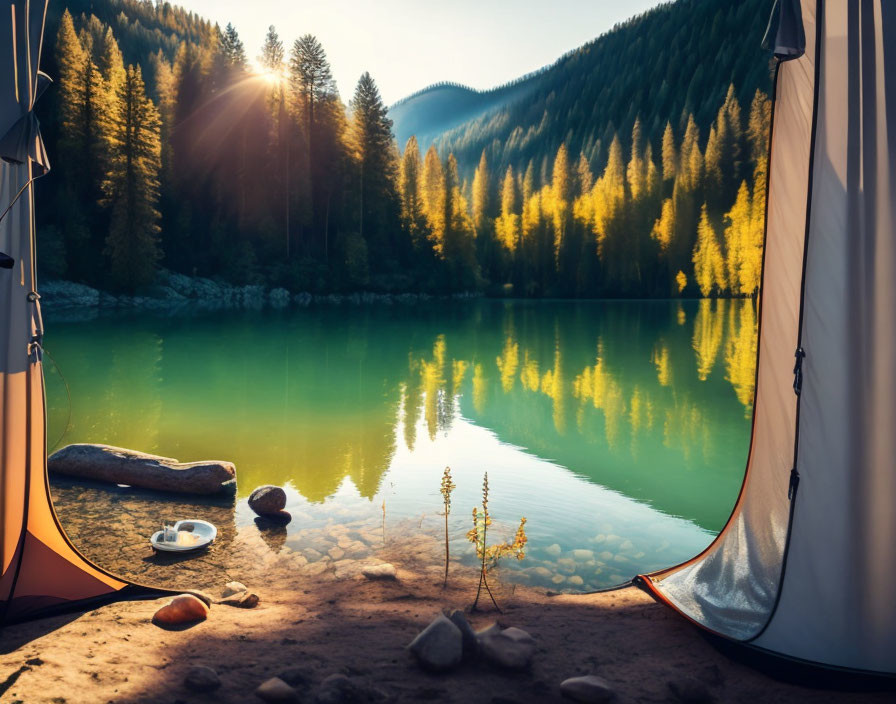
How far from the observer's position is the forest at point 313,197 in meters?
38.6

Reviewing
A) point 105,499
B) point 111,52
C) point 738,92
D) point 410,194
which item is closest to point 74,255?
point 111,52

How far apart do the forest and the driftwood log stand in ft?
111

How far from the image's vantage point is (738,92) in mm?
113062

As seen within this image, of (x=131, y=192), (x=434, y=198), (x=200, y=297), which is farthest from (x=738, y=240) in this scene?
(x=131, y=192)

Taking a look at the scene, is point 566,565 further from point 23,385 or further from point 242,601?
point 23,385

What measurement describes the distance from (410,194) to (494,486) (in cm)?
5172

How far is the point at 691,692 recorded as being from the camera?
304 centimetres

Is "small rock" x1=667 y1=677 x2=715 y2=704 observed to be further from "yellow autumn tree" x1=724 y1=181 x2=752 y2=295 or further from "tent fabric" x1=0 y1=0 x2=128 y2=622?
"yellow autumn tree" x1=724 y1=181 x2=752 y2=295

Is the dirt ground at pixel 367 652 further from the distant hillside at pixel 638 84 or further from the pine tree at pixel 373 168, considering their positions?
the distant hillside at pixel 638 84

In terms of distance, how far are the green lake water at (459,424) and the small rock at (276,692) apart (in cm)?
306

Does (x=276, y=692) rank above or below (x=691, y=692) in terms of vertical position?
above

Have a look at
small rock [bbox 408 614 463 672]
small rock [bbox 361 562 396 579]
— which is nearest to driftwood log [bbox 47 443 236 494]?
small rock [bbox 361 562 396 579]

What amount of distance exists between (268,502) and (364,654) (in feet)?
11.9

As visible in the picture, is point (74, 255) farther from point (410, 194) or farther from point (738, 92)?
point (738, 92)
